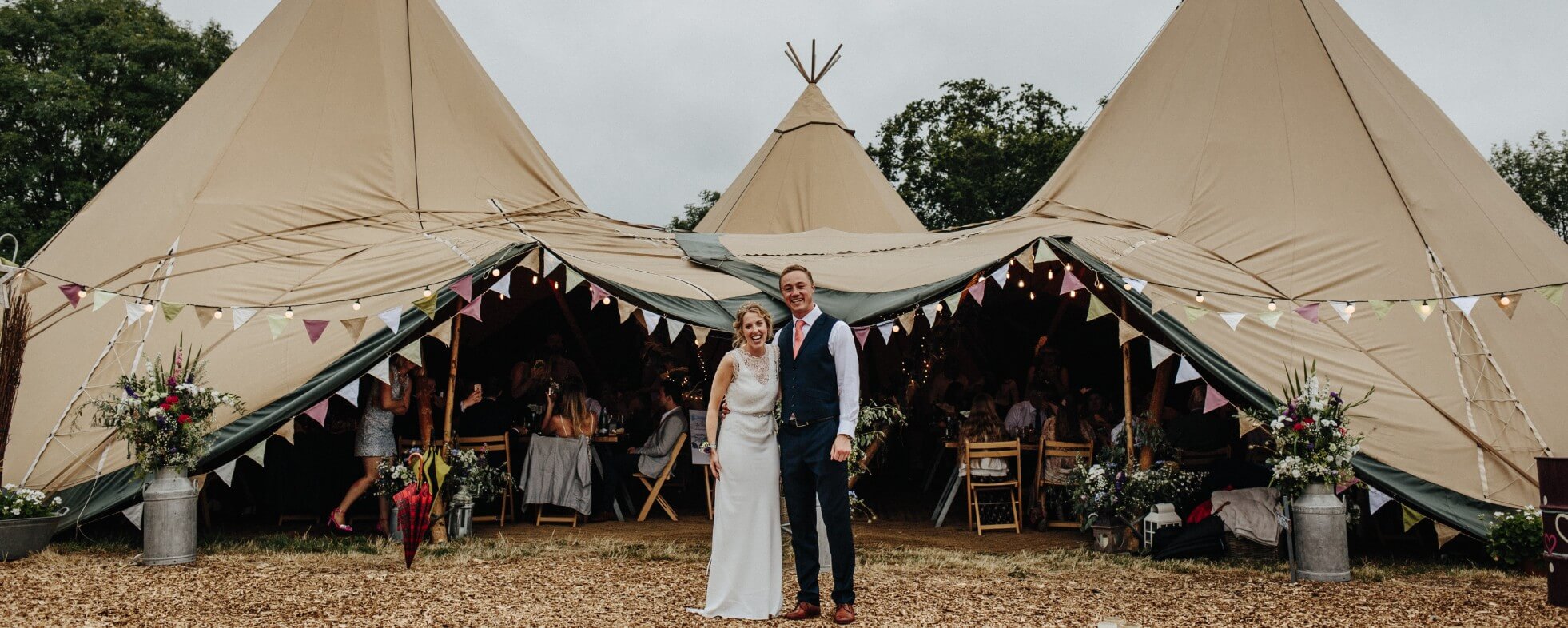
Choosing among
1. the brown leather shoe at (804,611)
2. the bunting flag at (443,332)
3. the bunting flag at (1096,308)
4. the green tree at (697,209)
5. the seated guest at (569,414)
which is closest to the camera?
the brown leather shoe at (804,611)

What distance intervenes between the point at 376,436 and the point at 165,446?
1290 mm

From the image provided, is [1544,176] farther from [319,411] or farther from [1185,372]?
[319,411]

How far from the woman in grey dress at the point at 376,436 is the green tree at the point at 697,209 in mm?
26361

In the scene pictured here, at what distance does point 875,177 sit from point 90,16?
51.0ft

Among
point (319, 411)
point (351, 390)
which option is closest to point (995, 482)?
point (351, 390)

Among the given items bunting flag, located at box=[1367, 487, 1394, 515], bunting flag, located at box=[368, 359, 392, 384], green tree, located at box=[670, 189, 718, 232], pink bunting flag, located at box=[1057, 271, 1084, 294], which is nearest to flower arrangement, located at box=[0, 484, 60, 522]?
bunting flag, located at box=[368, 359, 392, 384]

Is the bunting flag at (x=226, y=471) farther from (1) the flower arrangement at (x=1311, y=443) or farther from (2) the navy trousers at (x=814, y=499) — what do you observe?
(1) the flower arrangement at (x=1311, y=443)

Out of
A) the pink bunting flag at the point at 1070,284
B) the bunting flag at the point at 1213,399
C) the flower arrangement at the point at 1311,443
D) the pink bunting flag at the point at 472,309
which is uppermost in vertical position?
the pink bunting flag at the point at 1070,284

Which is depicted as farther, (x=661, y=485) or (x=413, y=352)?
(x=661, y=485)

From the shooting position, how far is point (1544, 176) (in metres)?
24.5

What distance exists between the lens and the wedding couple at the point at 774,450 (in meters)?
4.08

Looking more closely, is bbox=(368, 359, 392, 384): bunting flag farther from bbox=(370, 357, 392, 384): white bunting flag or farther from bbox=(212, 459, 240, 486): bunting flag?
bbox=(212, 459, 240, 486): bunting flag

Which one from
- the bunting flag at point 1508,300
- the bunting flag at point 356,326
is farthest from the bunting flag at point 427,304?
the bunting flag at point 1508,300

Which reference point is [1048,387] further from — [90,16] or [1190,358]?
[90,16]
